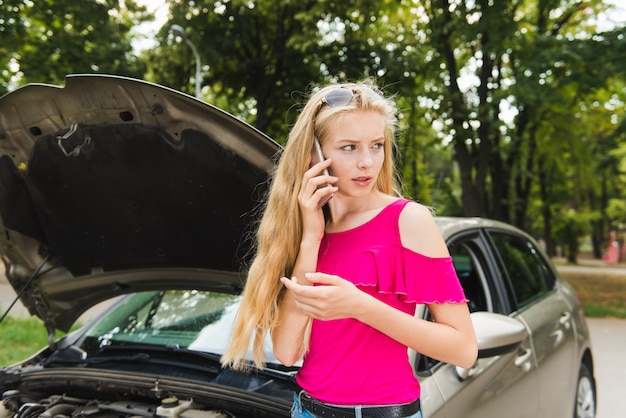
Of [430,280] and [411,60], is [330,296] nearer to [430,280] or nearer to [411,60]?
[430,280]

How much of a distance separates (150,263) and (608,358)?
6.22 metres

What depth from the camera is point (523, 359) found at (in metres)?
2.82

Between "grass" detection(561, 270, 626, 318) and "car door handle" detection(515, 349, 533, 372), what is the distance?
637 cm

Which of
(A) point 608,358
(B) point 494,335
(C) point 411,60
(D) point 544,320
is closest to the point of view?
(B) point 494,335

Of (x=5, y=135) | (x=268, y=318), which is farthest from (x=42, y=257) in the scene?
(x=268, y=318)

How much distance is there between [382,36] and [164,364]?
13.0 metres

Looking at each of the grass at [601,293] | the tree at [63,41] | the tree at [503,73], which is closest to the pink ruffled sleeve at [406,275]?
the grass at [601,293]

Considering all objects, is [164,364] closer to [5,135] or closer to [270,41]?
[5,135]

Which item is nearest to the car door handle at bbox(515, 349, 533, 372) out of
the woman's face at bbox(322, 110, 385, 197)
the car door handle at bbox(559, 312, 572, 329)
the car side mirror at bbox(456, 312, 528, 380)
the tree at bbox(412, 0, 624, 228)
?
the car side mirror at bbox(456, 312, 528, 380)

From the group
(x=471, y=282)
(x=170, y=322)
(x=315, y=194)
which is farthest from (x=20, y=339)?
(x=315, y=194)

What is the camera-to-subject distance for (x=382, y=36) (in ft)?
46.3

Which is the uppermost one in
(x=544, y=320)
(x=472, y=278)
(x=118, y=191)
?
(x=118, y=191)

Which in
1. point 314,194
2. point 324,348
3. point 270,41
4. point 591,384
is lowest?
point 591,384

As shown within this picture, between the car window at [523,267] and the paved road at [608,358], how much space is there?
1.71m
